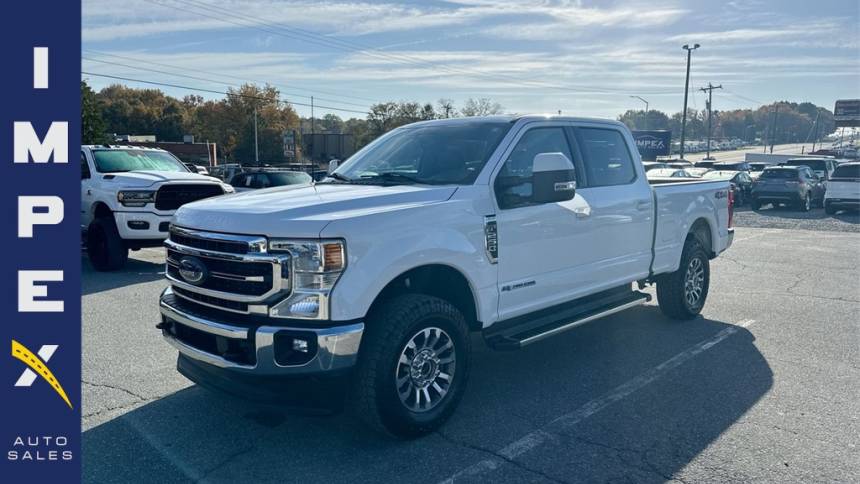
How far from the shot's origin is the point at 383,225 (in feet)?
13.0

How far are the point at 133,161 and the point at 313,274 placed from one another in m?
9.23

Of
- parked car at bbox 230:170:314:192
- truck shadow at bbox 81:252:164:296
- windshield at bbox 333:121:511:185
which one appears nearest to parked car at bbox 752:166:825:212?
parked car at bbox 230:170:314:192

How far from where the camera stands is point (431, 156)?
5.18 metres

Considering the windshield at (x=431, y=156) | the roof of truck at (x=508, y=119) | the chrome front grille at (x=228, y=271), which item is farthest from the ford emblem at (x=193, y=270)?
the roof of truck at (x=508, y=119)

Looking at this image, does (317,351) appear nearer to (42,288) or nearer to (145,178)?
(42,288)

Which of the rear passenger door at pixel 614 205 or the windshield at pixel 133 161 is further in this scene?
the windshield at pixel 133 161

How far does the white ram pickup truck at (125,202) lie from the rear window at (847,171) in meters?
20.1

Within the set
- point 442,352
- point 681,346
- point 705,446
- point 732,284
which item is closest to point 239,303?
point 442,352

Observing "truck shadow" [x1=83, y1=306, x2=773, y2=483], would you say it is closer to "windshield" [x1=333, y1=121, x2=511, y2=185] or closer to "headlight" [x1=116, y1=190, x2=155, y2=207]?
"windshield" [x1=333, y1=121, x2=511, y2=185]

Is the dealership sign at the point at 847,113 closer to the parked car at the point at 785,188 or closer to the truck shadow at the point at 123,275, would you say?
the parked car at the point at 785,188

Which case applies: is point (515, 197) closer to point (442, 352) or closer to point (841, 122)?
point (442, 352)

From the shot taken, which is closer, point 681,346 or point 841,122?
point 681,346

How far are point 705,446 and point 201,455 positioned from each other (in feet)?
10.1

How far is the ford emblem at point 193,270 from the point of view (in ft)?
13.4
